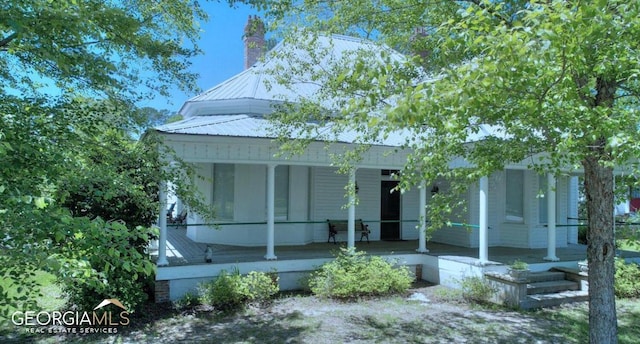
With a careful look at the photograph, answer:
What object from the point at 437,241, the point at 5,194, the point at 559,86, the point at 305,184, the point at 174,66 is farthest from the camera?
the point at 437,241

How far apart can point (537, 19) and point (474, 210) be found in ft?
36.3

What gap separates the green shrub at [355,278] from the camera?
9.31 m

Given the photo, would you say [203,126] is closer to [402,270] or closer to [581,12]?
[402,270]

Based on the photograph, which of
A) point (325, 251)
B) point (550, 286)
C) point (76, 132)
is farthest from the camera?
point (325, 251)

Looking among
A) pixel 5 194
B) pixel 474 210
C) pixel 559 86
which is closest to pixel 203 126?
pixel 5 194

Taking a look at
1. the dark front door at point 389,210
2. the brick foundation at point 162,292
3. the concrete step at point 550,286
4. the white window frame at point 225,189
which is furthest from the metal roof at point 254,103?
the concrete step at point 550,286

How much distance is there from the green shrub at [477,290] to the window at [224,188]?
6.65m

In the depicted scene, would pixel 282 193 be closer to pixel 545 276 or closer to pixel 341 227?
pixel 341 227

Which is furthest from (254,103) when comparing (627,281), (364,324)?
(627,281)

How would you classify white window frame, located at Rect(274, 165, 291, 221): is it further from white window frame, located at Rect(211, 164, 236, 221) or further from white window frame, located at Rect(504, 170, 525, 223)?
white window frame, located at Rect(504, 170, 525, 223)

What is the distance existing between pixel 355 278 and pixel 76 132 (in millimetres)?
6369

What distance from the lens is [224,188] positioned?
12.4m

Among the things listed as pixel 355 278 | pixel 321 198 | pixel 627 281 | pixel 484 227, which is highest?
pixel 321 198

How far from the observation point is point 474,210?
13.2 m
